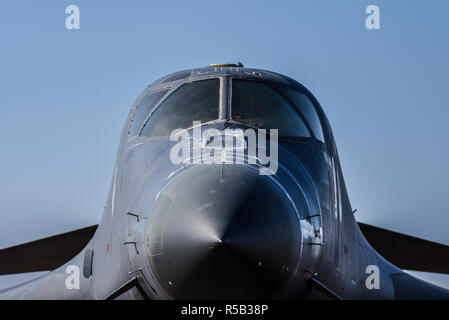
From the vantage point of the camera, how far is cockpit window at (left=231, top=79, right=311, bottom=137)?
5.89 meters

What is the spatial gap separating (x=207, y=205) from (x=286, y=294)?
99 cm

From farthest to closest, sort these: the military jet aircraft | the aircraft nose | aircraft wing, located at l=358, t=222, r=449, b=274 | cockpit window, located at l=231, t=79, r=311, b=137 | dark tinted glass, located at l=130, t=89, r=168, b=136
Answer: aircraft wing, located at l=358, t=222, r=449, b=274, dark tinted glass, located at l=130, t=89, r=168, b=136, cockpit window, located at l=231, t=79, r=311, b=137, the military jet aircraft, the aircraft nose

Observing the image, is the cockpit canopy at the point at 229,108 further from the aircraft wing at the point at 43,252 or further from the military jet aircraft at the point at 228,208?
the aircraft wing at the point at 43,252

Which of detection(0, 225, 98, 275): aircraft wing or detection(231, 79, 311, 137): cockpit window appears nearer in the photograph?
detection(231, 79, 311, 137): cockpit window

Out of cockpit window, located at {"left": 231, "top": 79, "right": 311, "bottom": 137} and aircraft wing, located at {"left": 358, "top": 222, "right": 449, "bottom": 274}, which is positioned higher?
cockpit window, located at {"left": 231, "top": 79, "right": 311, "bottom": 137}

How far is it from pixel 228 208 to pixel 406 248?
8.72 metres

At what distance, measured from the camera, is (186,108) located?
6133 millimetres

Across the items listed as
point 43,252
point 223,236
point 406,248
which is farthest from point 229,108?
point 406,248

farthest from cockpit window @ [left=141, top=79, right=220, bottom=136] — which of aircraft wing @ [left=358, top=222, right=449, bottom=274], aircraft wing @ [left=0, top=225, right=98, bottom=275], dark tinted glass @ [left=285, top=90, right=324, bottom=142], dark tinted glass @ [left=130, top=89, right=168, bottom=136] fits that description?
aircraft wing @ [left=358, top=222, right=449, bottom=274]

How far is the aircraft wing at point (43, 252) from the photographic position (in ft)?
36.1

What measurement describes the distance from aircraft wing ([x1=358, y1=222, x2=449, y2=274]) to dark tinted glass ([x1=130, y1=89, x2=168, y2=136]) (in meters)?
5.96

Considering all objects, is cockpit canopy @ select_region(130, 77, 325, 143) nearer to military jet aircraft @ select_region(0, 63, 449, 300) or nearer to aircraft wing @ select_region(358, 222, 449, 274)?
military jet aircraft @ select_region(0, 63, 449, 300)

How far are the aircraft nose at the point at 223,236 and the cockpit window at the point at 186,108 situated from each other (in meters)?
1.60
